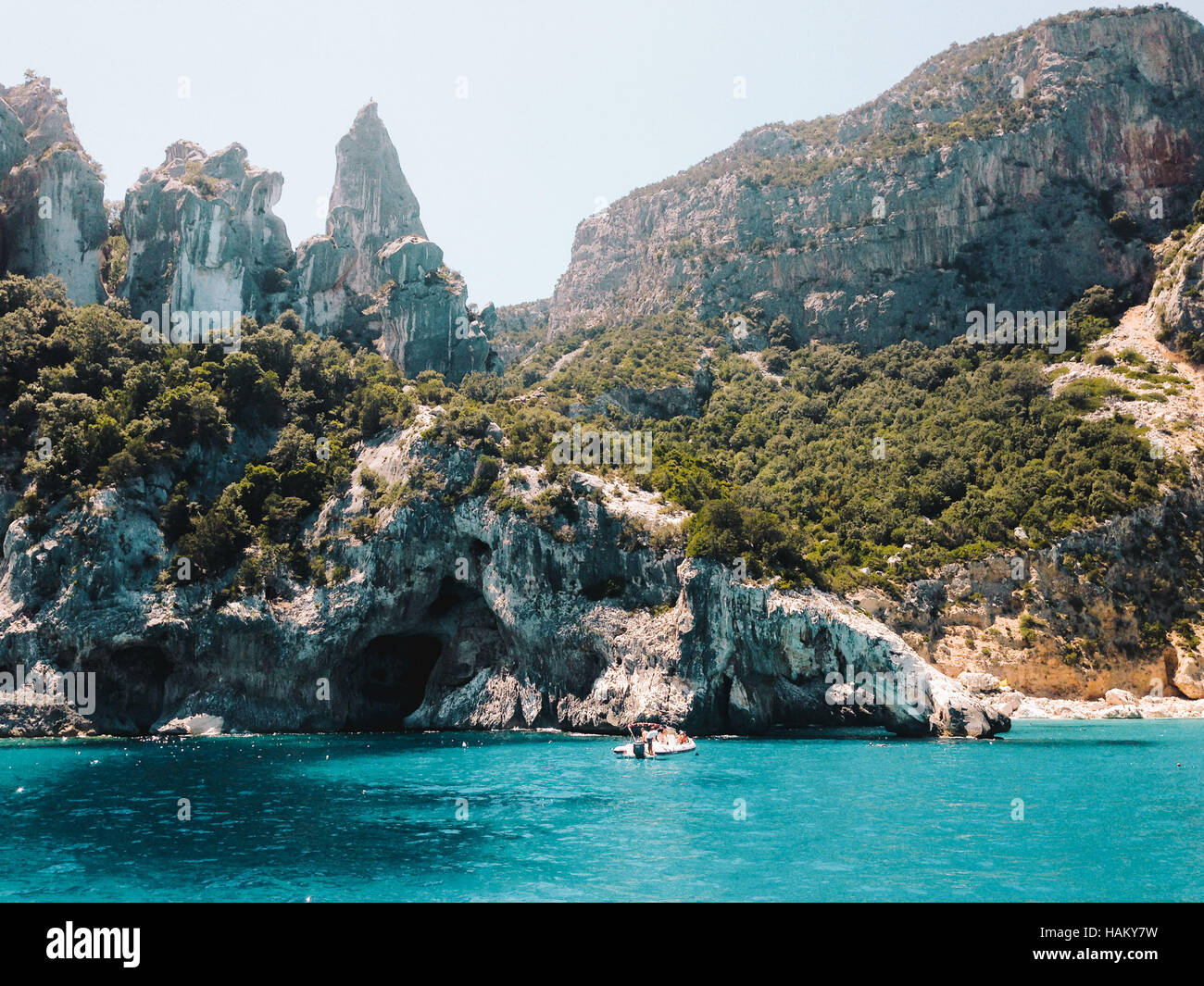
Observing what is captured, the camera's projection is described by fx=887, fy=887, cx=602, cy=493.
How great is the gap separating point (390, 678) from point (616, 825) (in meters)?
45.2

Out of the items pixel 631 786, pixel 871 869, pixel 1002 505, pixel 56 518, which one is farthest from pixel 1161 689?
pixel 56 518

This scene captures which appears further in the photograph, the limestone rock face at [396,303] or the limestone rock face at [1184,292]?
the limestone rock face at [396,303]

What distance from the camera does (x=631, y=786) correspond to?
36125mm

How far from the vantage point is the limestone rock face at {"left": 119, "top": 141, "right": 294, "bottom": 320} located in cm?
8325

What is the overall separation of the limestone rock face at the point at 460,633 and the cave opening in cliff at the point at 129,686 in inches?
4.8

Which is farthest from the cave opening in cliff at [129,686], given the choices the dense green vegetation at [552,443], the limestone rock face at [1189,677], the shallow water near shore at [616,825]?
the limestone rock face at [1189,677]

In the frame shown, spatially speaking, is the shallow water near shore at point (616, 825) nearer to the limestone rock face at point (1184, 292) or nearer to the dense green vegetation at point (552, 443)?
the dense green vegetation at point (552, 443)

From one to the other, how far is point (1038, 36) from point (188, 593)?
12101cm

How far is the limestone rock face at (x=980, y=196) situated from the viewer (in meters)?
103

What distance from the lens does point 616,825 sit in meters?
28.4

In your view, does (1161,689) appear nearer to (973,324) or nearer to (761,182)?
(973,324)

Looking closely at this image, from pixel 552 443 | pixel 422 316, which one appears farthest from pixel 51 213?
pixel 552 443

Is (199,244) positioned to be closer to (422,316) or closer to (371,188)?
(422,316)

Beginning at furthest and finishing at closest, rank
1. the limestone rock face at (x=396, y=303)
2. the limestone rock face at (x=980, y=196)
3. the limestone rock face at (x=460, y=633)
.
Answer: the limestone rock face at (x=980, y=196)
the limestone rock face at (x=396, y=303)
the limestone rock face at (x=460, y=633)
